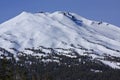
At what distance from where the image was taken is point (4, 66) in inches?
1914

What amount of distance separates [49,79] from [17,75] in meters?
21.0

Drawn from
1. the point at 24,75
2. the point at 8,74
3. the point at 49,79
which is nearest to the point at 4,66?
the point at 8,74

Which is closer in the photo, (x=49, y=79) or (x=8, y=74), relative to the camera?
(x=8, y=74)

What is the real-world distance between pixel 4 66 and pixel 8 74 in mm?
931

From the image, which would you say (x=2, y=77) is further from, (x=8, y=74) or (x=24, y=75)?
(x=24, y=75)

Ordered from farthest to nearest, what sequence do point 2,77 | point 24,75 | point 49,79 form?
point 49,79
point 24,75
point 2,77

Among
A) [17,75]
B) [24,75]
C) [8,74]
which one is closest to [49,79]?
[17,75]

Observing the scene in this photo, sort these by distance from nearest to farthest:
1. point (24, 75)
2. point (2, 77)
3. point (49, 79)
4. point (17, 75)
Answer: point (2, 77) < point (24, 75) < point (17, 75) < point (49, 79)

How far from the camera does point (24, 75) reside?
69.0 meters

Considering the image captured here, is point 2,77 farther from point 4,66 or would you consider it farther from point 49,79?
point 49,79

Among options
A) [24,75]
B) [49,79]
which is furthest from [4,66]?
[49,79]

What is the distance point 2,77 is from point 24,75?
2080cm

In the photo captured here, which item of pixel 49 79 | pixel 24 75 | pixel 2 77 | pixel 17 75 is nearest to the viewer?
pixel 2 77

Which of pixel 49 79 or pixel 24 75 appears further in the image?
pixel 49 79
